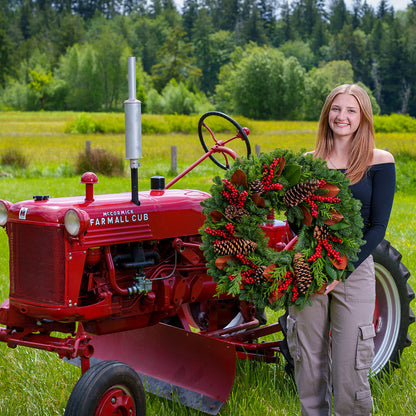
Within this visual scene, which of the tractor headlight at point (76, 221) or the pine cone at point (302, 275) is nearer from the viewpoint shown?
the pine cone at point (302, 275)

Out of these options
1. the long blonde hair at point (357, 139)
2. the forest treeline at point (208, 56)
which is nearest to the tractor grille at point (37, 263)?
the long blonde hair at point (357, 139)

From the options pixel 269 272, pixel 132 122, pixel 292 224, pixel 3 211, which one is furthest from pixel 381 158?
pixel 3 211

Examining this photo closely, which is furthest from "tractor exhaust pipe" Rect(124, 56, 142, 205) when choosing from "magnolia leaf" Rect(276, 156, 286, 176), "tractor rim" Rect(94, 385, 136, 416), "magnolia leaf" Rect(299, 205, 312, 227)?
"tractor rim" Rect(94, 385, 136, 416)

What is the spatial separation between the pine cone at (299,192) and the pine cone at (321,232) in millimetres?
149

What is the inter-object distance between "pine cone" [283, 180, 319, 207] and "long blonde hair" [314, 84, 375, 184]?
8.5 inches

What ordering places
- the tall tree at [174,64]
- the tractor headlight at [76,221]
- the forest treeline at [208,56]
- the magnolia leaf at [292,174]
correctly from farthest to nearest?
the tall tree at [174,64] < the forest treeline at [208,56] < the tractor headlight at [76,221] < the magnolia leaf at [292,174]

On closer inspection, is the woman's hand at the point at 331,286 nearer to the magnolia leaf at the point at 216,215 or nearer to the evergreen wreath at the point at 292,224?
the evergreen wreath at the point at 292,224

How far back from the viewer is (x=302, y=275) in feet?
9.11

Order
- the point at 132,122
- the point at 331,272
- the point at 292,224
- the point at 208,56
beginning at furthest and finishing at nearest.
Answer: the point at 208,56 < the point at 132,122 < the point at 292,224 < the point at 331,272

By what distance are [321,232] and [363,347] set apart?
576 mm

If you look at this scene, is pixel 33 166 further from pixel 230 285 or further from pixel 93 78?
pixel 93 78

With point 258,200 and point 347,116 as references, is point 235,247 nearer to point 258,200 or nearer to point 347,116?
point 258,200

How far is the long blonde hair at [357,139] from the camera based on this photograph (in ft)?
9.62

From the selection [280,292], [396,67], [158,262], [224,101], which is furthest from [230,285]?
[396,67]
